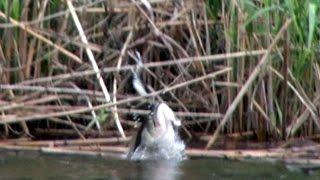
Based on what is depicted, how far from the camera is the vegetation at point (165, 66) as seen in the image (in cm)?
630

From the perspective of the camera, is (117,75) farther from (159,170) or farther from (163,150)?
(159,170)

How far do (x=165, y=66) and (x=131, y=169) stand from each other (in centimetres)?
119

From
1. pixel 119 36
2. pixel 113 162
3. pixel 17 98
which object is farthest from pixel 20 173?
pixel 119 36

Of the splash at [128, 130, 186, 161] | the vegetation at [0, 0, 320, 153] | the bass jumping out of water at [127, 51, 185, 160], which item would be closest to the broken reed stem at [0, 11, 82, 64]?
the vegetation at [0, 0, 320, 153]

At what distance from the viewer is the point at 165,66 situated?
21.9 feet

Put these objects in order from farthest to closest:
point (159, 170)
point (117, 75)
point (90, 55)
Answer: point (117, 75) < point (90, 55) < point (159, 170)

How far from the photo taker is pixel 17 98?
6445mm

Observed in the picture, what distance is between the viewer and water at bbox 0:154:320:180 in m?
5.48

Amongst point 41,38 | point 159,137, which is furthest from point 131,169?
point 41,38

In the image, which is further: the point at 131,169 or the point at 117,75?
the point at 117,75

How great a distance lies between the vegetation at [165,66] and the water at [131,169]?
0.40m

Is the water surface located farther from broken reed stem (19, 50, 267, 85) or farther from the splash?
broken reed stem (19, 50, 267, 85)

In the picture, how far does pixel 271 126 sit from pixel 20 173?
1.69 metres

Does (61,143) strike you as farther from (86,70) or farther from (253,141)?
(253,141)
